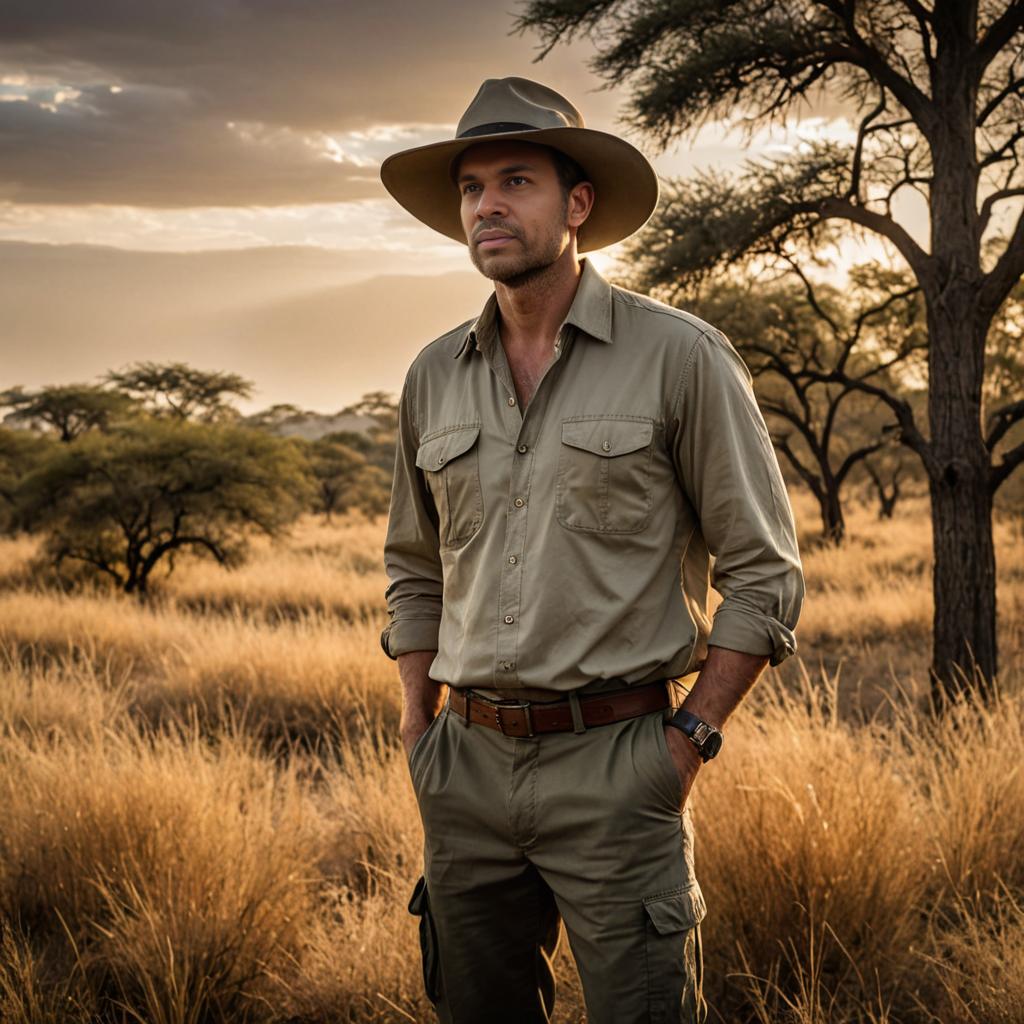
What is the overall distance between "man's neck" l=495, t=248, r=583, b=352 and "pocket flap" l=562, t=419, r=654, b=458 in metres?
0.30

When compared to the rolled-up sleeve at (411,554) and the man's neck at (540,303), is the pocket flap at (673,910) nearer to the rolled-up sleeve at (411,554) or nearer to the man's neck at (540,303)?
the rolled-up sleeve at (411,554)

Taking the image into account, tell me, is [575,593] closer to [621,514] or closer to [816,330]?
[621,514]

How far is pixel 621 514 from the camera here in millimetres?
2268

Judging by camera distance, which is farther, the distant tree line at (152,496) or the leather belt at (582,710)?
the distant tree line at (152,496)

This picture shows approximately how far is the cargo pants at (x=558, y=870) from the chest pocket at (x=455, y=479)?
453 mm

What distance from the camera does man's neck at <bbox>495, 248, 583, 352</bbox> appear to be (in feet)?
8.00

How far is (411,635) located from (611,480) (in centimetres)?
82

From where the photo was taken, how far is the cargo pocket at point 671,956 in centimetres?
215

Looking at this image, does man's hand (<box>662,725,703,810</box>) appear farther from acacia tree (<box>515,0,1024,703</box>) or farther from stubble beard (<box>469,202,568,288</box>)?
acacia tree (<box>515,0,1024,703</box>)

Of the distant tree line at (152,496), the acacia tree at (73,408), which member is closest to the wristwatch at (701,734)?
the distant tree line at (152,496)

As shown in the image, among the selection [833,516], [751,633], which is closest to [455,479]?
[751,633]

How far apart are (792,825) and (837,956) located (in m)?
0.45

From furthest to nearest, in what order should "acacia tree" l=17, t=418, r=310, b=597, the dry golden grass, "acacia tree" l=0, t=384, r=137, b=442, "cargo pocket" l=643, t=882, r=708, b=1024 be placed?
"acacia tree" l=0, t=384, r=137, b=442 < "acacia tree" l=17, t=418, r=310, b=597 < the dry golden grass < "cargo pocket" l=643, t=882, r=708, b=1024

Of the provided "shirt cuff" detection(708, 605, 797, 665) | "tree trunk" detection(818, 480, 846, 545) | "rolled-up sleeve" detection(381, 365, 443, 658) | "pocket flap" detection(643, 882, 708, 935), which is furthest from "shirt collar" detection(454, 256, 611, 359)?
"tree trunk" detection(818, 480, 846, 545)
